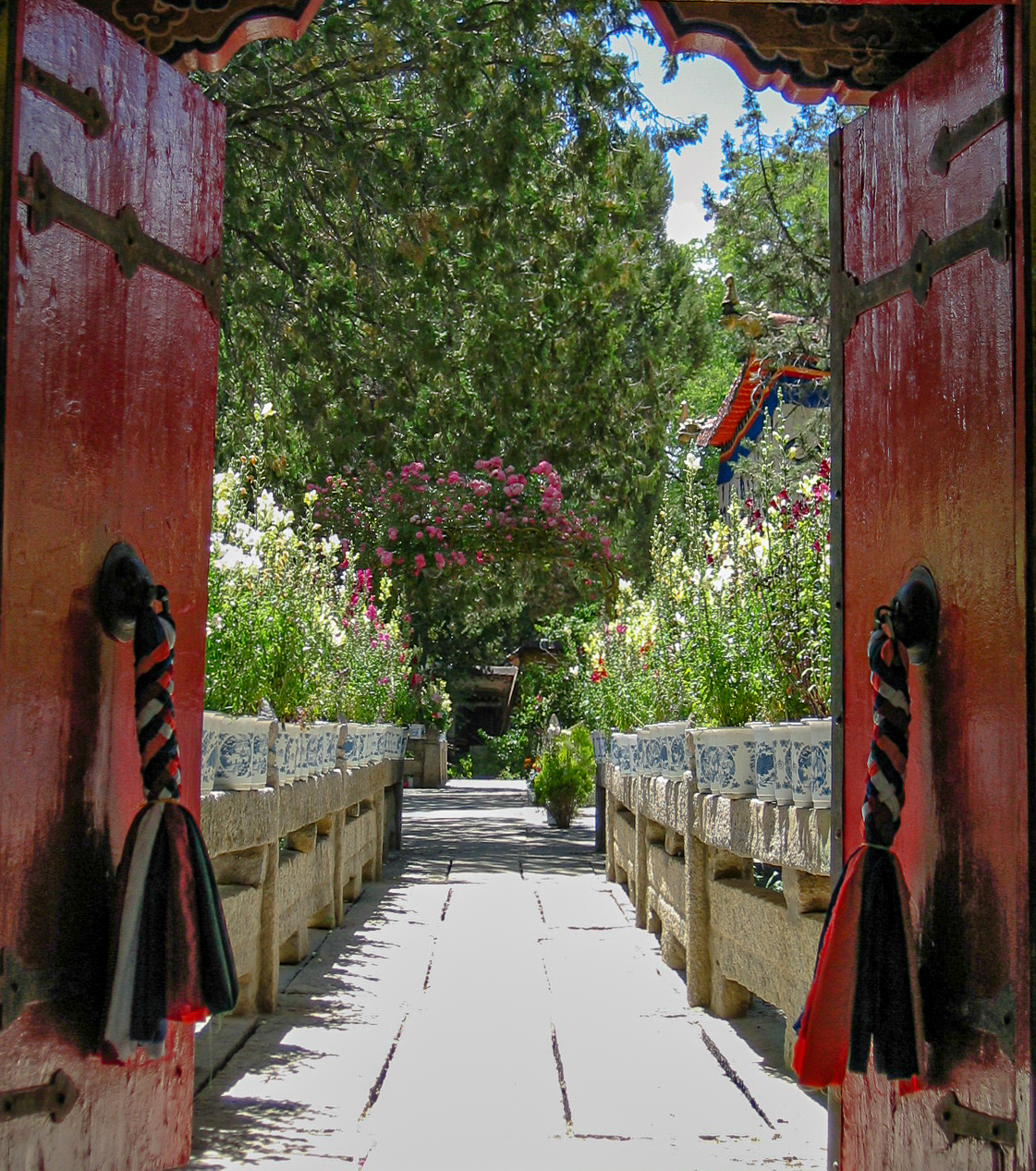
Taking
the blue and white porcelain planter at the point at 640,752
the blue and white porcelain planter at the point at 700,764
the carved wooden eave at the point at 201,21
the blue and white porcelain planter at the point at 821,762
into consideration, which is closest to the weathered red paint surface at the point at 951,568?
the blue and white porcelain planter at the point at 821,762

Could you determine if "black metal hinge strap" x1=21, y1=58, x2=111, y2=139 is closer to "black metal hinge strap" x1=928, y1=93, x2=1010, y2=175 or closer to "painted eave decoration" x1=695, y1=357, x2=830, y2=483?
"black metal hinge strap" x1=928, y1=93, x2=1010, y2=175

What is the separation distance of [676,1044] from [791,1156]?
1.20 metres

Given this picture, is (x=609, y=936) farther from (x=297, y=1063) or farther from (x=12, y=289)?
(x=12, y=289)

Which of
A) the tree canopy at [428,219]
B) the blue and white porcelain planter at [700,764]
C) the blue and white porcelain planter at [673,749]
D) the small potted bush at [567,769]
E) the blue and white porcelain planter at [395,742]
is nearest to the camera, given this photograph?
the blue and white porcelain planter at [700,764]

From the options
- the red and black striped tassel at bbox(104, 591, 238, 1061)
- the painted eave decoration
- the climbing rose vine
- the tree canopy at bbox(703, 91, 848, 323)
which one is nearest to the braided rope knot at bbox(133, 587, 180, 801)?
the red and black striped tassel at bbox(104, 591, 238, 1061)

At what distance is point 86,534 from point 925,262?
1.76 m

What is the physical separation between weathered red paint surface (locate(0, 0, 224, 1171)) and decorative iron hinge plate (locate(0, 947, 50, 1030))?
0.07ft

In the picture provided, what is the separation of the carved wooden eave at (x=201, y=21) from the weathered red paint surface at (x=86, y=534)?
0.07 m

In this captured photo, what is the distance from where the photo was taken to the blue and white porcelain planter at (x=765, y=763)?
13.9 ft

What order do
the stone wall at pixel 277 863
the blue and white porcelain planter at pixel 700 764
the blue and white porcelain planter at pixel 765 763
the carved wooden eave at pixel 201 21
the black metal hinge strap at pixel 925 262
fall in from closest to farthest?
the black metal hinge strap at pixel 925 262 → the carved wooden eave at pixel 201 21 → the blue and white porcelain planter at pixel 765 763 → the stone wall at pixel 277 863 → the blue and white porcelain planter at pixel 700 764

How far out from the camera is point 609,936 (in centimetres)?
693

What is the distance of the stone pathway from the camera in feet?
11.6

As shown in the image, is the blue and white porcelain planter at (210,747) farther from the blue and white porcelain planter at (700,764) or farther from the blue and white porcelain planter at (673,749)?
the blue and white porcelain planter at (673,749)

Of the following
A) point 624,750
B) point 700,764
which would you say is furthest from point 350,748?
point 700,764
